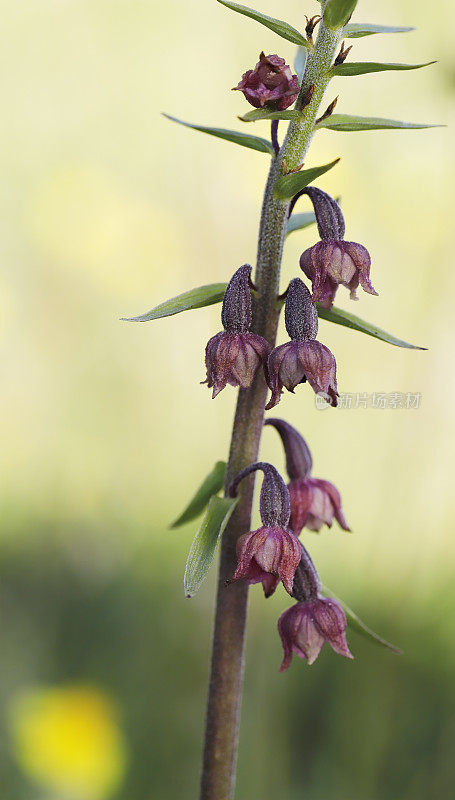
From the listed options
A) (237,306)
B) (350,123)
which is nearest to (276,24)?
(350,123)

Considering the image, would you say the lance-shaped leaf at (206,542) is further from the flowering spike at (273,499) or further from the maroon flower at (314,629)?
the maroon flower at (314,629)

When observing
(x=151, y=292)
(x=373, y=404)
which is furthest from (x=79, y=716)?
(x=151, y=292)

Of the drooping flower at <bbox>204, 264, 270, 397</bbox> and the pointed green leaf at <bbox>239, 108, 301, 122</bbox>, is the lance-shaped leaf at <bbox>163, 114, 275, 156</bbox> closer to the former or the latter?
the pointed green leaf at <bbox>239, 108, 301, 122</bbox>

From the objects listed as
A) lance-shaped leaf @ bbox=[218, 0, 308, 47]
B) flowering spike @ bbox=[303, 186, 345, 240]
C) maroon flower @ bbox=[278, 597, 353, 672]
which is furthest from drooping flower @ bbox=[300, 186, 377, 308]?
maroon flower @ bbox=[278, 597, 353, 672]

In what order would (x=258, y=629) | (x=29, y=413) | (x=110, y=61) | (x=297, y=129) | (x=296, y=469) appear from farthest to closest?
1. (x=110, y=61)
2. (x=29, y=413)
3. (x=258, y=629)
4. (x=296, y=469)
5. (x=297, y=129)

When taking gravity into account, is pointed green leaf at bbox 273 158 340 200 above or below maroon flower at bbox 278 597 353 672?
above

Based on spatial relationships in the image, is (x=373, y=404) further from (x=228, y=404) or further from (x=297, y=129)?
(x=228, y=404)
